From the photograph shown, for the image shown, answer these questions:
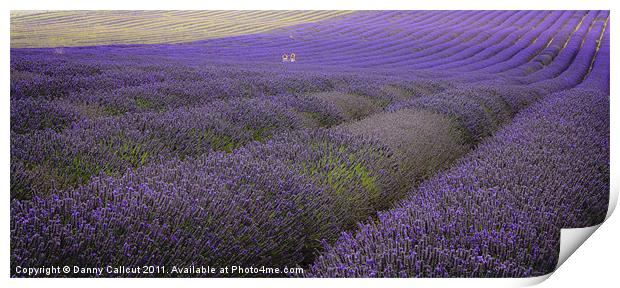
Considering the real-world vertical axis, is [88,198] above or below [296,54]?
below

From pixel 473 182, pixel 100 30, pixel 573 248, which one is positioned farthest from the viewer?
pixel 100 30

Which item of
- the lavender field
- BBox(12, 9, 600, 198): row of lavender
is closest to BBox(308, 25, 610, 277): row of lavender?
the lavender field

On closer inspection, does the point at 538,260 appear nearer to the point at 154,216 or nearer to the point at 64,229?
the point at 154,216

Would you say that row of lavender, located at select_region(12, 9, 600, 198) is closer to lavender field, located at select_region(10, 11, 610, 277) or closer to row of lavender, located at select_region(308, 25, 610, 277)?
lavender field, located at select_region(10, 11, 610, 277)

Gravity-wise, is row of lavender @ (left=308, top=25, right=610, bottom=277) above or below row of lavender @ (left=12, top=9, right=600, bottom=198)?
below

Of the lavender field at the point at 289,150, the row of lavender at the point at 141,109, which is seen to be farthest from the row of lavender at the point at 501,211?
the row of lavender at the point at 141,109

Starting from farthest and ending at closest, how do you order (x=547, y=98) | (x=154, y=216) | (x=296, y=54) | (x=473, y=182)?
1. (x=547, y=98)
2. (x=296, y=54)
3. (x=473, y=182)
4. (x=154, y=216)

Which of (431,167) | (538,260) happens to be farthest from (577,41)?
(538,260)

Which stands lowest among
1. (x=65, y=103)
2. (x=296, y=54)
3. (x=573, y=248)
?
(x=573, y=248)

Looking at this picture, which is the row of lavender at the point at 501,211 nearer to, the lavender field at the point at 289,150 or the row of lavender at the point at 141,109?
the lavender field at the point at 289,150
